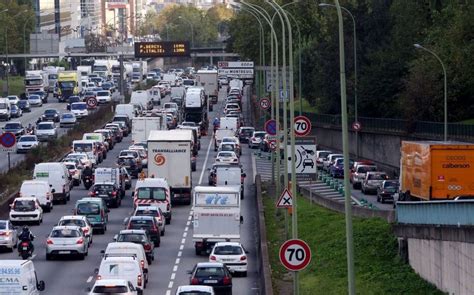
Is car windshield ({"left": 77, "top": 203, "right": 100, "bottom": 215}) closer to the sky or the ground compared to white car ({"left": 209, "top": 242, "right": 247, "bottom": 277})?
closer to the sky

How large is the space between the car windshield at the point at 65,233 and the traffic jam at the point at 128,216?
3 centimetres

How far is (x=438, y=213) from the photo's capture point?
116 ft

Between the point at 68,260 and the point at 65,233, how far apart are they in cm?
127

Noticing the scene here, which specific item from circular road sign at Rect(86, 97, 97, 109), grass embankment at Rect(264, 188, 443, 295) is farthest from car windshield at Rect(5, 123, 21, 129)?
grass embankment at Rect(264, 188, 443, 295)

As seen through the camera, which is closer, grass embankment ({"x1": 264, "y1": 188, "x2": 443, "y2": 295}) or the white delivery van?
grass embankment ({"x1": 264, "y1": 188, "x2": 443, "y2": 295})

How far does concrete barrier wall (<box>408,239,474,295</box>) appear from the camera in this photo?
3197 centimetres

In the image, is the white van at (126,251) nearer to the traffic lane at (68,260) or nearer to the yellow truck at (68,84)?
the traffic lane at (68,260)

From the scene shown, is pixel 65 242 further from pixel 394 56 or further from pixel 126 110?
pixel 126 110

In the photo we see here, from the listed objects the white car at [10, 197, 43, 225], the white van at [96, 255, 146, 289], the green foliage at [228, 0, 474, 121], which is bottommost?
the white car at [10, 197, 43, 225]

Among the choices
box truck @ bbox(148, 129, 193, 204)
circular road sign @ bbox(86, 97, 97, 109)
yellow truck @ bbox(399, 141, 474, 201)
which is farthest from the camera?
circular road sign @ bbox(86, 97, 97, 109)

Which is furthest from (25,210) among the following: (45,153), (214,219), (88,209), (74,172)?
(45,153)

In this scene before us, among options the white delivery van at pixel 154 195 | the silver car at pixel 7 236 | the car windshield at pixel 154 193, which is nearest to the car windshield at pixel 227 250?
the silver car at pixel 7 236

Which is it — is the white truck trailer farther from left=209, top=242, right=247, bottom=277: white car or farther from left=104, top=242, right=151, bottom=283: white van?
left=104, top=242, right=151, bottom=283: white van

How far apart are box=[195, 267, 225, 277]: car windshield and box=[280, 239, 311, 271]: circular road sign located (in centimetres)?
924
